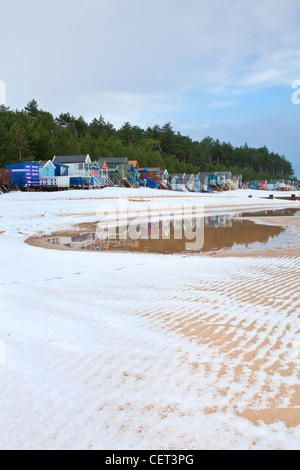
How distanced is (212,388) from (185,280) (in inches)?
163

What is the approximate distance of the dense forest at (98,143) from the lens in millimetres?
55844

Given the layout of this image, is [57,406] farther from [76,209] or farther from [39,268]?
[76,209]

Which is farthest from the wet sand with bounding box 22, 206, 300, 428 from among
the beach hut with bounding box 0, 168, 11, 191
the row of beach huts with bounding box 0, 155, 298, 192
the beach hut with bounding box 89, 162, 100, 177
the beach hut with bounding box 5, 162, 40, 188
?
the beach hut with bounding box 89, 162, 100, 177

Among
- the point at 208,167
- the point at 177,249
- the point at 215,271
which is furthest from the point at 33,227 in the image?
the point at 208,167

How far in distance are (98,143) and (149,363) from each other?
3312 inches

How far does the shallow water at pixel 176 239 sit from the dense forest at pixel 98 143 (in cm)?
4282

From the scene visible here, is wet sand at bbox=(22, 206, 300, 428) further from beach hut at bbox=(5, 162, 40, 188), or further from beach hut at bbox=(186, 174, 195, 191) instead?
beach hut at bbox=(186, 174, 195, 191)

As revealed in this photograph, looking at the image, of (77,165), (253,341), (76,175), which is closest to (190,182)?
(77,165)

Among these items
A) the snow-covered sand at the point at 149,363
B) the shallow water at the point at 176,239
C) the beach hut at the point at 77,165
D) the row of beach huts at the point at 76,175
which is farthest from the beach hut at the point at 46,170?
the snow-covered sand at the point at 149,363

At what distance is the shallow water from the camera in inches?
509

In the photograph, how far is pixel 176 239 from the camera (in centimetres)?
1516

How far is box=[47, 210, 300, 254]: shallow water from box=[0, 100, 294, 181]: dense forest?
42815 mm

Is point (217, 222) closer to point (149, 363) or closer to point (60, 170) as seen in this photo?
point (149, 363)

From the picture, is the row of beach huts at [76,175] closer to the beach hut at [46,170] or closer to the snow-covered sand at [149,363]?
the beach hut at [46,170]
